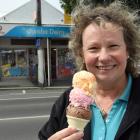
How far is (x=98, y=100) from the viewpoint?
2.64 meters

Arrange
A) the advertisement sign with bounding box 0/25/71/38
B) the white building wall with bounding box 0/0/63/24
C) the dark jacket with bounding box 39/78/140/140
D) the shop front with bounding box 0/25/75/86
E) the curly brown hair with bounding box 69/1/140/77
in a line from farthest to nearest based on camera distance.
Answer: the white building wall with bounding box 0/0/63/24 < the shop front with bounding box 0/25/75/86 < the advertisement sign with bounding box 0/25/71/38 < the curly brown hair with bounding box 69/1/140/77 < the dark jacket with bounding box 39/78/140/140

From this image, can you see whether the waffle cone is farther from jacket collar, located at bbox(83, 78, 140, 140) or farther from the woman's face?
the woman's face

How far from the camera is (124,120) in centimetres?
238

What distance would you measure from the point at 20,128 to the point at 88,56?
7.88 meters

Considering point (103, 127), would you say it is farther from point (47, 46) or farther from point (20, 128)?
point (47, 46)

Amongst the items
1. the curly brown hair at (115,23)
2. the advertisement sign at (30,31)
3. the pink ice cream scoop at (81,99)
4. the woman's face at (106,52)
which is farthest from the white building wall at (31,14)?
the pink ice cream scoop at (81,99)

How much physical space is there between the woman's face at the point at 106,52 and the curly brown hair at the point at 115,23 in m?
0.06

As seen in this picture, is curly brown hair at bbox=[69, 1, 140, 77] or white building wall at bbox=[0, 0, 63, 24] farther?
white building wall at bbox=[0, 0, 63, 24]

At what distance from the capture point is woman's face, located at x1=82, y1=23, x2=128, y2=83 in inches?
94.5

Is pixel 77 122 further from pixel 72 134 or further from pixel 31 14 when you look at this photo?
pixel 31 14

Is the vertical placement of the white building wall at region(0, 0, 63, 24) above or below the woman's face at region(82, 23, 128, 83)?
above

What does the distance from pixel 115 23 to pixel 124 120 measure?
1.78 feet

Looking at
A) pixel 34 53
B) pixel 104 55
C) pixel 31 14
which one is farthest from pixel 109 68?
pixel 31 14

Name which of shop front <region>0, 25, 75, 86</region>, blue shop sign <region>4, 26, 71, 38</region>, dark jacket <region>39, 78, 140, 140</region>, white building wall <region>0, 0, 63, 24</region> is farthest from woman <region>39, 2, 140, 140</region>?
white building wall <region>0, 0, 63, 24</region>
